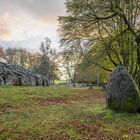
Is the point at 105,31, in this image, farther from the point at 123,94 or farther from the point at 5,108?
the point at 5,108

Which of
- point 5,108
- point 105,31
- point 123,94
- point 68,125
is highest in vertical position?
point 105,31

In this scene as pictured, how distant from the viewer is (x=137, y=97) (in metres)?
13.7

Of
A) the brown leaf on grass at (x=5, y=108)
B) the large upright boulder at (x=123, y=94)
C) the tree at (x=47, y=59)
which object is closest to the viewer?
the large upright boulder at (x=123, y=94)

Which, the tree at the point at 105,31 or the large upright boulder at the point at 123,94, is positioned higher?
the tree at the point at 105,31

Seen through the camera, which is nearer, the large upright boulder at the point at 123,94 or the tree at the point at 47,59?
the large upright boulder at the point at 123,94

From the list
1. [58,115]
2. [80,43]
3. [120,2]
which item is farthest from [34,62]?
[58,115]

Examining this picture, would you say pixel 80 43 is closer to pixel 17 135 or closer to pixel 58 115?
pixel 58 115

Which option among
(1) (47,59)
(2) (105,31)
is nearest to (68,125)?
(2) (105,31)

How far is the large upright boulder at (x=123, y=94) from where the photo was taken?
13.6 meters

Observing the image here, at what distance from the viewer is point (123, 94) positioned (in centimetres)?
1372

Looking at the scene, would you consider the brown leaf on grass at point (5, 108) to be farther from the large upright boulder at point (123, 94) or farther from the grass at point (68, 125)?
the large upright boulder at point (123, 94)

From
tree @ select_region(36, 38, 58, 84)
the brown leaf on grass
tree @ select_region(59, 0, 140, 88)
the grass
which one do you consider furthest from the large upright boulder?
tree @ select_region(36, 38, 58, 84)

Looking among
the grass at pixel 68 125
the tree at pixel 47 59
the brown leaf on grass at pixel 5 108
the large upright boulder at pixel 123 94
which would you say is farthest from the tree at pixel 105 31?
the tree at pixel 47 59

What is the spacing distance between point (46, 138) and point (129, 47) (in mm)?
21136
